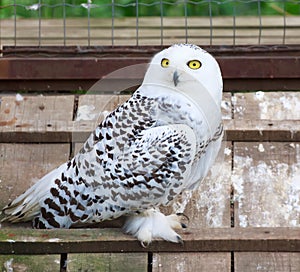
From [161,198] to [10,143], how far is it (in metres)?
0.91

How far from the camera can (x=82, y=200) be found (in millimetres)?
3621

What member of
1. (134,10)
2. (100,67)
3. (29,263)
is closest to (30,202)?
(29,263)

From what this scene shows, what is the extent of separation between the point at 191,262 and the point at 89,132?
90cm

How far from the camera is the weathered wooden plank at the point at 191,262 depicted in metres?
3.51

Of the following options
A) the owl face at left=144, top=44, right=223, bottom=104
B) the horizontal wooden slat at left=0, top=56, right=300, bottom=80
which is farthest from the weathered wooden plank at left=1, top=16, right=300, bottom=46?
the owl face at left=144, top=44, right=223, bottom=104

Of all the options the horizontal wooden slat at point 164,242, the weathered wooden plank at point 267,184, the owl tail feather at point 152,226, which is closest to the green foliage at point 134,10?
the weathered wooden plank at point 267,184

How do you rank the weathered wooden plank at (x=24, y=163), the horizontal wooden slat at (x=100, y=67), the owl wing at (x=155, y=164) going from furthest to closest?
1. the horizontal wooden slat at (x=100, y=67)
2. the weathered wooden plank at (x=24, y=163)
3. the owl wing at (x=155, y=164)

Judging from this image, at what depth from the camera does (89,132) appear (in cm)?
419

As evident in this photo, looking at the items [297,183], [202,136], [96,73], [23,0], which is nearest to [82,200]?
[202,136]

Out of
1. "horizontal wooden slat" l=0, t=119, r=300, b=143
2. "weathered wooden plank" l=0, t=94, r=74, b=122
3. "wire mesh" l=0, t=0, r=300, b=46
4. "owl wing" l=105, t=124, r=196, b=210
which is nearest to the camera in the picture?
"owl wing" l=105, t=124, r=196, b=210

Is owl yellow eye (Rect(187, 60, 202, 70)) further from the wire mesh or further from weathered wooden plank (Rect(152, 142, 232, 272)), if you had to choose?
the wire mesh

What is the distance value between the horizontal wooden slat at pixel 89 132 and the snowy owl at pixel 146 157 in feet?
1.61

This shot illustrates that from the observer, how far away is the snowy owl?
11.5 ft

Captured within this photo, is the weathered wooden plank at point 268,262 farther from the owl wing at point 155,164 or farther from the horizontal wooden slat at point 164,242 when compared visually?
the owl wing at point 155,164
